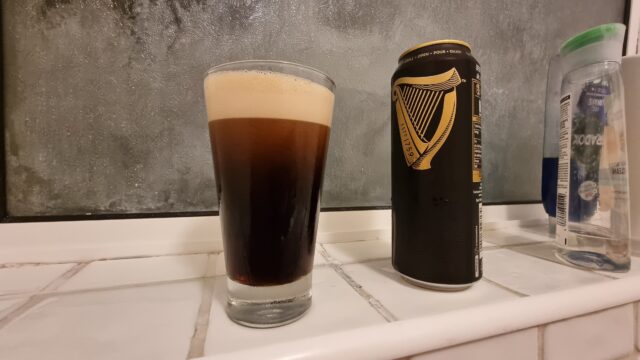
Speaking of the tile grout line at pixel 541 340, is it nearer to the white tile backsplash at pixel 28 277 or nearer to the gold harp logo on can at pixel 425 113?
the gold harp logo on can at pixel 425 113

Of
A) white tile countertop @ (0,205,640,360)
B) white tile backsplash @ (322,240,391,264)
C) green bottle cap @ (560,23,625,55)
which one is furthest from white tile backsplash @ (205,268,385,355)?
green bottle cap @ (560,23,625,55)

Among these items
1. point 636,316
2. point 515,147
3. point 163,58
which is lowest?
point 636,316

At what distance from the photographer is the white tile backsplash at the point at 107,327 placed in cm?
24

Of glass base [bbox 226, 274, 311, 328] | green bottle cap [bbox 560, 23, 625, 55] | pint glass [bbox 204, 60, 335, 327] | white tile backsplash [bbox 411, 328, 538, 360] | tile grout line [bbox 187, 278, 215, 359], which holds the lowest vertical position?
white tile backsplash [bbox 411, 328, 538, 360]

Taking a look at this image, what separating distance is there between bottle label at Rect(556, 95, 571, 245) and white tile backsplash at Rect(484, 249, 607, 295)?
0.19 ft

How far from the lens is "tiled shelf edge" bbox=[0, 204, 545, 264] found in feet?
1.52

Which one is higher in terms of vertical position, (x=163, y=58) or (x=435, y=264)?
(x=163, y=58)

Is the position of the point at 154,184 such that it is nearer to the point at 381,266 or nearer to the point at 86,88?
the point at 86,88

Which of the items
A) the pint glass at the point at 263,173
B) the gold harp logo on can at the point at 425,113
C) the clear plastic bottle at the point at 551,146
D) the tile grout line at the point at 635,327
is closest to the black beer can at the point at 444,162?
the gold harp logo on can at the point at 425,113

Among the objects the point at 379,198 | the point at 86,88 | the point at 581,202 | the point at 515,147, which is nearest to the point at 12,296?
the point at 86,88

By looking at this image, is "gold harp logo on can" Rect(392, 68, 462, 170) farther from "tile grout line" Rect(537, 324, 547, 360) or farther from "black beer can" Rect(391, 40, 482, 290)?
"tile grout line" Rect(537, 324, 547, 360)

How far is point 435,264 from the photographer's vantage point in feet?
1.12

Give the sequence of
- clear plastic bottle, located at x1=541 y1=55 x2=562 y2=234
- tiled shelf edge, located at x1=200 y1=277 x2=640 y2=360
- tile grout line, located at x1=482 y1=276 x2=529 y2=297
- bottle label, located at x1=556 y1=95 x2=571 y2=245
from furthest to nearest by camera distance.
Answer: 1. clear plastic bottle, located at x1=541 y1=55 x2=562 y2=234
2. bottle label, located at x1=556 y1=95 x2=571 y2=245
3. tile grout line, located at x1=482 y1=276 x2=529 y2=297
4. tiled shelf edge, located at x1=200 y1=277 x2=640 y2=360

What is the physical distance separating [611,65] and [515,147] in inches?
13.9
